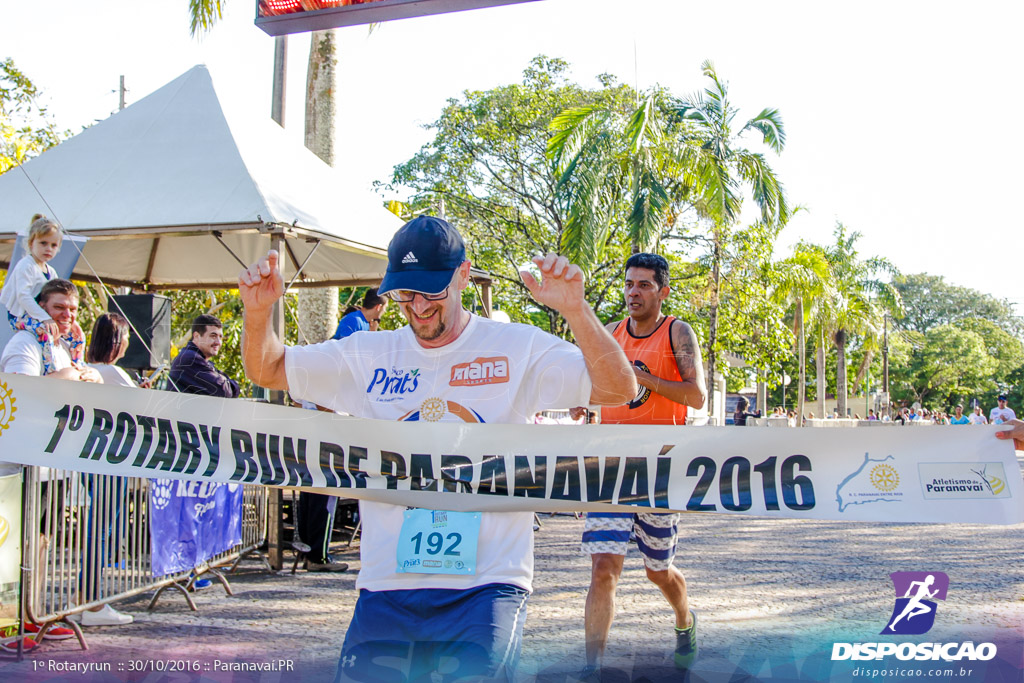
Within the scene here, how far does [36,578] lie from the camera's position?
446cm

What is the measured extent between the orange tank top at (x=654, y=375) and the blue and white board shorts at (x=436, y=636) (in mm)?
1895

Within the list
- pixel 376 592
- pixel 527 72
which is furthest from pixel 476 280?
pixel 527 72

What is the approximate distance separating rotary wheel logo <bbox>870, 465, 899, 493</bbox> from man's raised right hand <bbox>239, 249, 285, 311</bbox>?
2.04 m

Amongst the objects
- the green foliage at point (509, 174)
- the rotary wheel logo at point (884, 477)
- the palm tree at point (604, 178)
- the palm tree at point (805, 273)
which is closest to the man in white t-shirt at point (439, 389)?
the rotary wheel logo at point (884, 477)

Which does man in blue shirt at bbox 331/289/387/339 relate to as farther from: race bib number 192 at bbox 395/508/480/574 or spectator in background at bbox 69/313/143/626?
race bib number 192 at bbox 395/508/480/574

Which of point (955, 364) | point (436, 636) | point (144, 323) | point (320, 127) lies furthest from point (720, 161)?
point (436, 636)

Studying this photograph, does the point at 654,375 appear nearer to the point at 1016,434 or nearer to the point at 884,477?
the point at 884,477

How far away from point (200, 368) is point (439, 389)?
13.5 feet

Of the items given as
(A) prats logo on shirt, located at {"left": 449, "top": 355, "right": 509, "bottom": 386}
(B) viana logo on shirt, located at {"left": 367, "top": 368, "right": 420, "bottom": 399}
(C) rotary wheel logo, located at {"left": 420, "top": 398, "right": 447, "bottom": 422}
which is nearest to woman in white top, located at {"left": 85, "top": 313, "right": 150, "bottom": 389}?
(B) viana logo on shirt, located at {"left": 367, "top": 368, "right": 420, "bottom": 399}

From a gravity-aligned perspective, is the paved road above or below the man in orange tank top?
below

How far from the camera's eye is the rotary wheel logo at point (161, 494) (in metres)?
5.26

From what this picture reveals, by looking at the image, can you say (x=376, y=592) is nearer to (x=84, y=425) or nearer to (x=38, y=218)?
(x=84, y=425)

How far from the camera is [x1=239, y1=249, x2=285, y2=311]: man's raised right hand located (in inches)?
95.3

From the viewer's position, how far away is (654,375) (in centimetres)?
408
